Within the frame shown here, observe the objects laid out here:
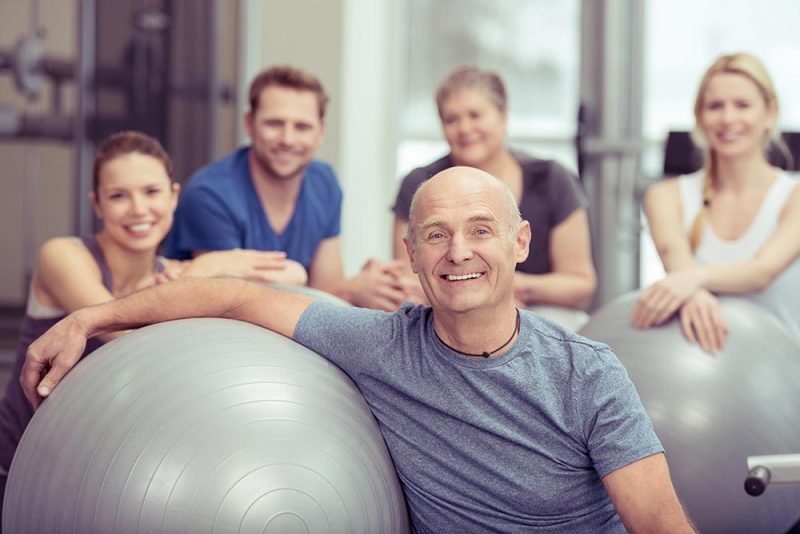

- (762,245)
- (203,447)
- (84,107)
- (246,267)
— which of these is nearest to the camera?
(203,447)

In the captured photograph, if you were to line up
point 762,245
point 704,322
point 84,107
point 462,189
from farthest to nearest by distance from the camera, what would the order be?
point 84,107
point 762,245
point 704,322
point 462,189

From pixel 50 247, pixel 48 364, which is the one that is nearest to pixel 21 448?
pixel 48 364

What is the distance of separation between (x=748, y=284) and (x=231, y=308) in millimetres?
1283

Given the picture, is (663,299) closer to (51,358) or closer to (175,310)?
(175,310)

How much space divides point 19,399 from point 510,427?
3.48ft

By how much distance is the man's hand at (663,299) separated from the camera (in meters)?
2.34

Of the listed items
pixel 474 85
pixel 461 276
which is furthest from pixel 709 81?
pixel 461 276

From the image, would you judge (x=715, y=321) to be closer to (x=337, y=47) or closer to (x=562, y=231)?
(x=562, y=231)

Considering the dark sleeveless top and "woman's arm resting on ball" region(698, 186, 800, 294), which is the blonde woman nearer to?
"woman's arm resting on ball" region(698, 186, 800, 294)

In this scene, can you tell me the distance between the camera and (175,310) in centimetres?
186

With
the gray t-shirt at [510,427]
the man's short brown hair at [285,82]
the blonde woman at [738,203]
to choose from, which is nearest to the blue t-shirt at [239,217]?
the man's short brown hair at [285,82]

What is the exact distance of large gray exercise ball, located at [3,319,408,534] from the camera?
5.01 ft

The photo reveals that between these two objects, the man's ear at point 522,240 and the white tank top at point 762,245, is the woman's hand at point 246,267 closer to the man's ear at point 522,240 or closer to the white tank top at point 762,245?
the man's ear at point 522,240

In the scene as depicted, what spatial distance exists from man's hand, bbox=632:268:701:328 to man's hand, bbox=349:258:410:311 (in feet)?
1.85
